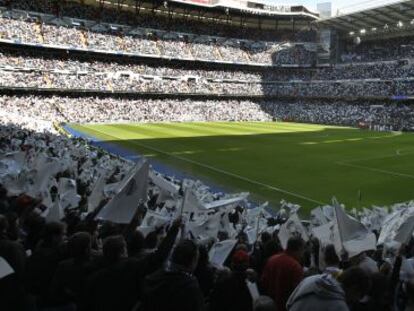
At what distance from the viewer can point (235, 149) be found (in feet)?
119

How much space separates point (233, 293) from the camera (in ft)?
15.0

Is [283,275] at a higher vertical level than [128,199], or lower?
lower

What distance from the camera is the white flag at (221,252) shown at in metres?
6.52

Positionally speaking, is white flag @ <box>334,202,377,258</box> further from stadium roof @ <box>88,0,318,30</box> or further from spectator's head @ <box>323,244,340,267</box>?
stadium roof @ <box>88,0,318,30</box>

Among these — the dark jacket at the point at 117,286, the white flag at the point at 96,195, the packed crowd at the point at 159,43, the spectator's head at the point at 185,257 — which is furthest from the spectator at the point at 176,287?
the packed crowd at the point at 159,43

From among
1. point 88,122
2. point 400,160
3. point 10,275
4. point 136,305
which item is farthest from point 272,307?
point 88,122

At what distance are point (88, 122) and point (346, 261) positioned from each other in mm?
54899

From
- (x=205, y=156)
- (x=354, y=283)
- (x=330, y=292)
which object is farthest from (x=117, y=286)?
(x=205, y=156)

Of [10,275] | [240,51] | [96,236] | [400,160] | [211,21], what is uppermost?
[211,21]

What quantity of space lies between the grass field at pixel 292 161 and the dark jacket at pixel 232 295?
50.3ft

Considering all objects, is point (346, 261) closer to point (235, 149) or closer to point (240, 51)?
point (235, 149)

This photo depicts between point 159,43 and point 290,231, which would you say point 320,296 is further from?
point 159,43

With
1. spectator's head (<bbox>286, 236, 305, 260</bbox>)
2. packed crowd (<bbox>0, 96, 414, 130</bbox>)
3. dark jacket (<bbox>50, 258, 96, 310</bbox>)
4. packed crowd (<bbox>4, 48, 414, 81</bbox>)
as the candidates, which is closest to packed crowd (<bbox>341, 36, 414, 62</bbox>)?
packed crowd (<bbox>4, 48, 414, 81</bbox>)

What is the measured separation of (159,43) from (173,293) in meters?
71.9
